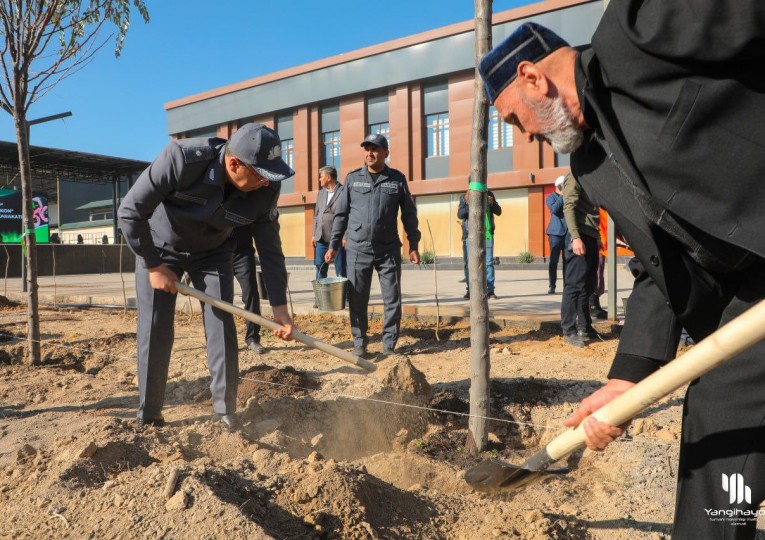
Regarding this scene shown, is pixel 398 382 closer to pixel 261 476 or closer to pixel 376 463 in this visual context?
pixel 376 463

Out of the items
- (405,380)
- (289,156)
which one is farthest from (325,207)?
(289,156)

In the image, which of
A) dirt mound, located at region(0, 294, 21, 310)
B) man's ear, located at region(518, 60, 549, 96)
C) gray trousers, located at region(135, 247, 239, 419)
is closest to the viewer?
man's ear, located at region(518, 60, 549, 96)

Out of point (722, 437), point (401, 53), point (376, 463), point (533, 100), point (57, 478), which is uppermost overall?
point (401, 53)

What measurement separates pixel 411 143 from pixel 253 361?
20.0 metres

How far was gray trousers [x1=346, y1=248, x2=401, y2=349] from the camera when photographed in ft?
17.6

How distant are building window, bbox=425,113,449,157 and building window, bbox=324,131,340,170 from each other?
15.5 feet

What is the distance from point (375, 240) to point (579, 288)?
188 centimetres

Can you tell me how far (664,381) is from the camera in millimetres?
1425

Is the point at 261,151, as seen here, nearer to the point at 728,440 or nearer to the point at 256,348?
the point at 728,440

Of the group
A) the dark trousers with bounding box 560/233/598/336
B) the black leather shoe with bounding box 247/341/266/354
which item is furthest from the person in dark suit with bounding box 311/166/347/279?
the dark trousers with bounding box 560/233/598/336

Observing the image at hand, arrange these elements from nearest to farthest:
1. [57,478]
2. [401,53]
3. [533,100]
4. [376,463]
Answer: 1. [533,100]
2. [57,478]
3. [376,463]
4. [401,53]

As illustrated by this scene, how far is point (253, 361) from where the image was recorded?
5.18m

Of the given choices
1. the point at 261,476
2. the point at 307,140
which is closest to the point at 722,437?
the point at 261,476

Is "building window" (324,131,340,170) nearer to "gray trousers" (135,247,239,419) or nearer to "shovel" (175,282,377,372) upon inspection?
"gray trousers" (135,247,239,419)
